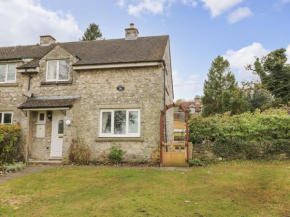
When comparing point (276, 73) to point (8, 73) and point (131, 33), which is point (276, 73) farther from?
point (8, 73)

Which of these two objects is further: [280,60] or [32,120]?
[280,60]

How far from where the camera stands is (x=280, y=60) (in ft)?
91.3

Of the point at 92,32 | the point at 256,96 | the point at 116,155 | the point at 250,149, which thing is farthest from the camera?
the point at 92,32

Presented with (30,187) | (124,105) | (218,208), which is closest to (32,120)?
(124,105)

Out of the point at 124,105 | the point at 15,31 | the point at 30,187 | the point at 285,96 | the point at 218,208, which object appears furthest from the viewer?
the point at 285,96

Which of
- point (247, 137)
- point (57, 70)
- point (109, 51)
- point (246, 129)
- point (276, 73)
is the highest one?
point (276, 73)

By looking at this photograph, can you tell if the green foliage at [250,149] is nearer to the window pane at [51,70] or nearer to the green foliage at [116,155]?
the green foliage at [116,155]

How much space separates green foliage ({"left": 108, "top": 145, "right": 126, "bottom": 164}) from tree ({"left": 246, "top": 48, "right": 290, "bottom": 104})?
77.0 feet

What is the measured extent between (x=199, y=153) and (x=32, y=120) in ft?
31.0

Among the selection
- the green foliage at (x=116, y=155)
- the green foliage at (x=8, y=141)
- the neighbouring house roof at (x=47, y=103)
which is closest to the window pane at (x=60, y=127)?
the neighbouring house roof at (x=47, y=103)

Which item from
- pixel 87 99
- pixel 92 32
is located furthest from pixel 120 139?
pixel 92 32

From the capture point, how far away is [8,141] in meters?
11.2

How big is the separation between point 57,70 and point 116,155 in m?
6.07

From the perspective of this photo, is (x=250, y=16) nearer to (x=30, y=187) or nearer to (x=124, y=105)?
(x=124, y=105)
